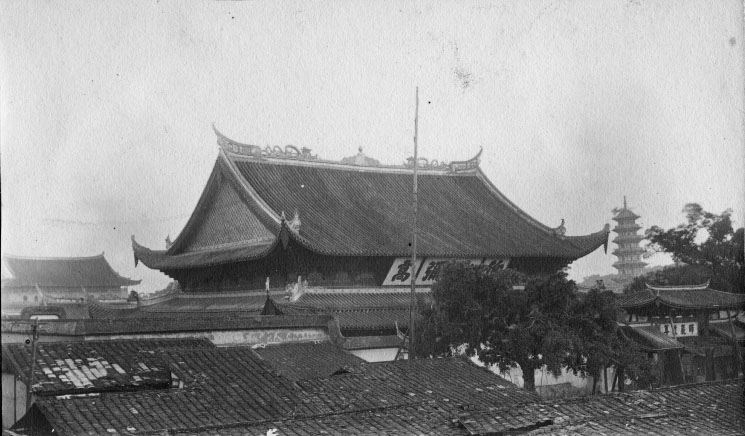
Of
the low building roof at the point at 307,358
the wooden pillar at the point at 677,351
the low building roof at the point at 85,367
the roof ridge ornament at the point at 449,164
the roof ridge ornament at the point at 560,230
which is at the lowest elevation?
the wooden pillar at the point at 677,351

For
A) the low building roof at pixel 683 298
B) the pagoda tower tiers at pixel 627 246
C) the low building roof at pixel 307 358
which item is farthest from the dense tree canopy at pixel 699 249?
the low building roof at pixel 307 358

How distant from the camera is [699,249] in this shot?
30.4 metres

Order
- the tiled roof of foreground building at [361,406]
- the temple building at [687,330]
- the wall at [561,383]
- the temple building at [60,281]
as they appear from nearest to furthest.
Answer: the tiled roof of foreground building at [361,406], the wall at [561,383], the temple building at [687,330], the temple building at [60,281]

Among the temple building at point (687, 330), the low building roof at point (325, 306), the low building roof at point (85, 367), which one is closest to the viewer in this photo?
the low building roof at point (85, 367)

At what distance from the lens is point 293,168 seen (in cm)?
2405

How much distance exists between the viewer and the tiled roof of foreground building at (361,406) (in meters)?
8.09

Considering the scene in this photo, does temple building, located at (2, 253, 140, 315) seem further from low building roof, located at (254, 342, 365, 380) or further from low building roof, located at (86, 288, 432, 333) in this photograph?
low building roof, located at (254, 342, 365, 380)

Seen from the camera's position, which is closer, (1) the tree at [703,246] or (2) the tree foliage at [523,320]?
(2) the tree foliage at [523,320]

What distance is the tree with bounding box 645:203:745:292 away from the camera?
1078 inches

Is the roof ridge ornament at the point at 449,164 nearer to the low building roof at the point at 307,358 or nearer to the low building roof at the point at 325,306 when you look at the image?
the low building roof at the point at 325,306

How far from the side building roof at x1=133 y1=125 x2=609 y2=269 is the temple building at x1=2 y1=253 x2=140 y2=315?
13.0m

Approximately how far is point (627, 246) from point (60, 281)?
29.0m

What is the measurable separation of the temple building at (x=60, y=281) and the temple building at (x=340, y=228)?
42.7 feet

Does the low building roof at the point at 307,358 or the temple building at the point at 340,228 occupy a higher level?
the temple building at the point at 340,228
